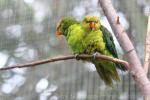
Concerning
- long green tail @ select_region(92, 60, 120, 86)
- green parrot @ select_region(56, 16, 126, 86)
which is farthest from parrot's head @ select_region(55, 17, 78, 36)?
long green tail @ select_region(92, 60, 120, 86)

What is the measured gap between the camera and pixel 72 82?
4.09 feet

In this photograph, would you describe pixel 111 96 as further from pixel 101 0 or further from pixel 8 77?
pixel 101 0

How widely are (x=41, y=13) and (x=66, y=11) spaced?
89 millimetres

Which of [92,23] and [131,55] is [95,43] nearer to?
[92,23]

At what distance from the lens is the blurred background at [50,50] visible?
1.19 m

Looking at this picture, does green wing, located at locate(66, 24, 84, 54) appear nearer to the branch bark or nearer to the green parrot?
the green parrot

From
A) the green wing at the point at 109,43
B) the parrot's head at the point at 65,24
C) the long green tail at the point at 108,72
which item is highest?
the parrot's head at the point at 65,24

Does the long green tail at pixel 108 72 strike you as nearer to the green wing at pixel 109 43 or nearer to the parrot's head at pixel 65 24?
the green wing at pixel 109 43

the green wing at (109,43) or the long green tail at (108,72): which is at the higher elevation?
the green wing at (109,43)

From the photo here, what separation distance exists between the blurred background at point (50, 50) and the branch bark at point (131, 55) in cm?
54

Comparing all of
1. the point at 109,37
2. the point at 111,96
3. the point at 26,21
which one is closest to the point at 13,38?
the point at 26,21

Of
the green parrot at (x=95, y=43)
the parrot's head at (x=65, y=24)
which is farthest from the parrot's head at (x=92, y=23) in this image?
the parrot's head at (x=65, y=24)

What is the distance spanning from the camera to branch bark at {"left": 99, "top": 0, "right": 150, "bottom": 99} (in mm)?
571

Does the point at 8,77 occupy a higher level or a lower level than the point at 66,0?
lower
